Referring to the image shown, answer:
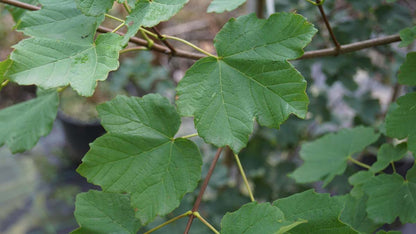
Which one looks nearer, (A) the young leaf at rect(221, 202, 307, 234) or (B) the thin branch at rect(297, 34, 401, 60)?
(A) the young leaf at rect(221, 202, 307, 234)

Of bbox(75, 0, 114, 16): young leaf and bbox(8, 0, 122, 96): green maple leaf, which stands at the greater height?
bbox(75, 0, 114, 16): young leaf

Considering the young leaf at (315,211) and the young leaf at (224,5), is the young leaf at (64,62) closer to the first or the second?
the young leaf at (224,5)

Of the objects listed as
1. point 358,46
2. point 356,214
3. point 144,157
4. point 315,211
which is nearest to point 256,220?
point 315,211

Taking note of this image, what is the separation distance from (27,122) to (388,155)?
0.75 meters

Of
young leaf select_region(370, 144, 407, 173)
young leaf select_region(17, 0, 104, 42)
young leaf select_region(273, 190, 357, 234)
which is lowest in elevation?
young leaf select_region(370, 144, 407, 173)

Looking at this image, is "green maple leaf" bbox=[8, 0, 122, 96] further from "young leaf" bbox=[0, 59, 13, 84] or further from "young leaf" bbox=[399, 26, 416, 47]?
"young leaf" bbox=[399, 26, 416, 47]

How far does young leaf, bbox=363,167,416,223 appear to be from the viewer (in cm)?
69

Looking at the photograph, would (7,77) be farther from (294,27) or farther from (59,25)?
(294,27)

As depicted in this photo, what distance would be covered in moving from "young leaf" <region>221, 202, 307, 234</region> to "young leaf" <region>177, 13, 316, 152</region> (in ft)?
0.33

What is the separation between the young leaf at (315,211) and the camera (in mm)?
580

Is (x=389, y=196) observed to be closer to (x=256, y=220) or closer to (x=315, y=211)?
(x=315, y=211)

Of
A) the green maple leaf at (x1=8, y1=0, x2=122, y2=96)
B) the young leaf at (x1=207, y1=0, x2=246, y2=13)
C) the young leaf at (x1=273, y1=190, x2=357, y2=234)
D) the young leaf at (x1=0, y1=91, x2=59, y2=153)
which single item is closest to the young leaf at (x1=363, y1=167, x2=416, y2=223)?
the young leaf at (x1=273, y1=190, x2=357, y2=234)

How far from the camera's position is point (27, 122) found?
0.78 metres

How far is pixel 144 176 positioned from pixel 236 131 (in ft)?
0.55
